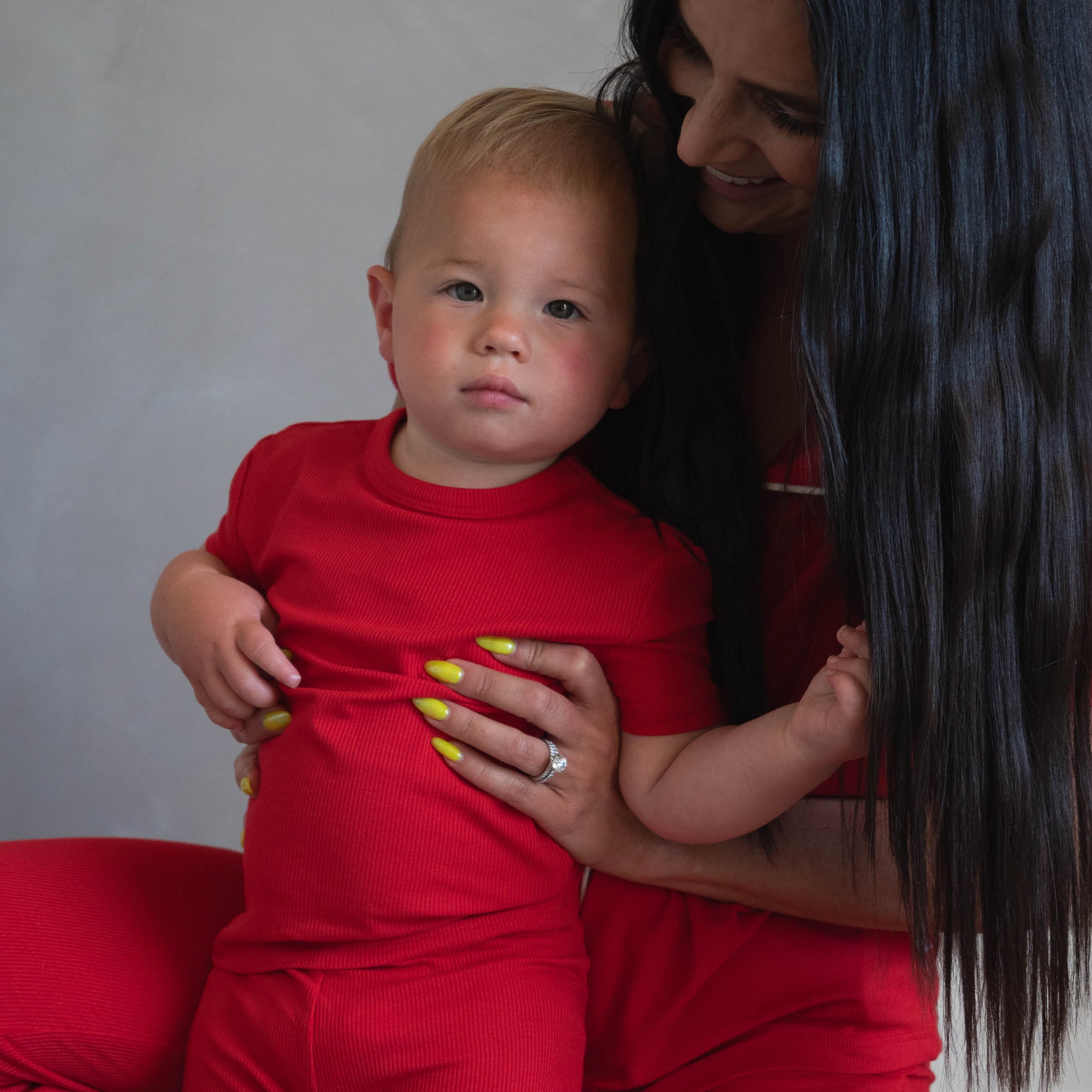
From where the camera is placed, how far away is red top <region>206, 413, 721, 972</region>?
0.94m

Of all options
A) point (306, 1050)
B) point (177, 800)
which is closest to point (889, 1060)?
point (306, 1050)

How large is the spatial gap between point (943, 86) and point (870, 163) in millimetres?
62

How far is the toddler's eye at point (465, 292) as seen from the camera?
974 mm

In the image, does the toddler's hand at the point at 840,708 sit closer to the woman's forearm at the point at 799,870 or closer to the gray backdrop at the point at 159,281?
the woman's forearm at the point at 799,870

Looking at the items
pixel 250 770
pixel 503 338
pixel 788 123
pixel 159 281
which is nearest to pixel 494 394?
pixel 503 338

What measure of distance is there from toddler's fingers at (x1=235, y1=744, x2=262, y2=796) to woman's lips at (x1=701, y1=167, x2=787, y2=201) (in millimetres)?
618

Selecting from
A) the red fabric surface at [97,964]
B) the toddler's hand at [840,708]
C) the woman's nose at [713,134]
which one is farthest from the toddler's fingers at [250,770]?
the woman's nose at [713,134]

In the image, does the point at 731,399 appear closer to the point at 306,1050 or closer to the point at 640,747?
the point at 640,747

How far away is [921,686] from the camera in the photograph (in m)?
0.83

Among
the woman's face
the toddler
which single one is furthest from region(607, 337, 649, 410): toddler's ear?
the woman's face

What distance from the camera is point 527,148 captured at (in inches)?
38.7

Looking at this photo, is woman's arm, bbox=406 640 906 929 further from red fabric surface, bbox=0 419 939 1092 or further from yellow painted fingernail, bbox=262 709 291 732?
yellow painted fingernail, bbox=262 709 291 732

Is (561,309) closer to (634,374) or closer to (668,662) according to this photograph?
(634,374)

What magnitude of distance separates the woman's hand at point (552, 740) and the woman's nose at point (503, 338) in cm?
23
